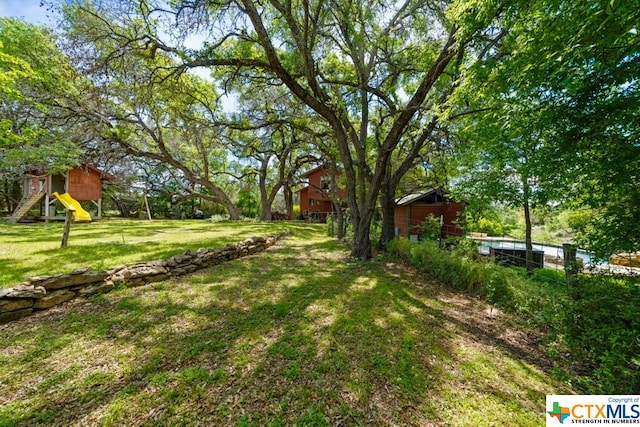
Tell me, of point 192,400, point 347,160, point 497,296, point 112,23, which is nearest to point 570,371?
point 497,296

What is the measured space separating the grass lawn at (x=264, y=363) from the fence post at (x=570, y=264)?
104cm

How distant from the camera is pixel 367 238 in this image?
7879 mm

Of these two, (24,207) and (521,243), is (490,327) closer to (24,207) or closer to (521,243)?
(521,243)

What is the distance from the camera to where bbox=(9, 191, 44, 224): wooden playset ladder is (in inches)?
529

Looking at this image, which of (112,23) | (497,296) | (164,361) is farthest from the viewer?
(112,23)

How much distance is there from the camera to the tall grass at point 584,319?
94.9 inches

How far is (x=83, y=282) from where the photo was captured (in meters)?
4.03

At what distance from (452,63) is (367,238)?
507cm

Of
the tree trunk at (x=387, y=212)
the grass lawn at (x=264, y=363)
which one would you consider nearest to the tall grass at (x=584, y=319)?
the grass lawn at (x=264, y=363)

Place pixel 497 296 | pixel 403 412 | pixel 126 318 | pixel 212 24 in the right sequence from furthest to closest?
pixel 212 24
pixel 497 296
pixel 126 318
pixel 403 412

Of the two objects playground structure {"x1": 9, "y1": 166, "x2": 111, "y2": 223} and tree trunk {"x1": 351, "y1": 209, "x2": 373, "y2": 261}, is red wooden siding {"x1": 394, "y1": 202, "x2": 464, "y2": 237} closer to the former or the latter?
tree trunk {"x1": 351, "y1": 209, "x2": 373, "y2": 261}

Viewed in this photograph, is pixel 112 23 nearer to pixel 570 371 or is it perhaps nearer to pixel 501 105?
pixel 501 105

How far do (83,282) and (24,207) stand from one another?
52.2 ft

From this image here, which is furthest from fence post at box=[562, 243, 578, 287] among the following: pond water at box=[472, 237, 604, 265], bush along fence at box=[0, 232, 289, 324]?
bush along fence at box=[0, 232, 289, 324]
